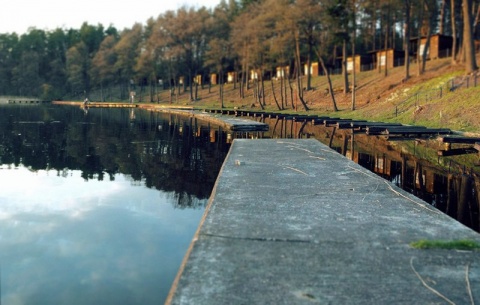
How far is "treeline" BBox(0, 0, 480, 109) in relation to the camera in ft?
182

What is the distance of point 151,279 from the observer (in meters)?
7.72

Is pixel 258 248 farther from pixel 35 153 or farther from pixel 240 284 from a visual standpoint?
pixel 35 153

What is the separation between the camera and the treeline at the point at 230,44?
182ft

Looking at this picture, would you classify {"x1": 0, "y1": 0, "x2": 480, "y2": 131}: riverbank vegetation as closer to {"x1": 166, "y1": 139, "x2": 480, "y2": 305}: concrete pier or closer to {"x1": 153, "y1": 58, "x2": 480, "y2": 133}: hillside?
{"x1": 153, "y1": 58, "x2": 480, "y2": 133}: hillside

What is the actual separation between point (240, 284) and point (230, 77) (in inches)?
4289

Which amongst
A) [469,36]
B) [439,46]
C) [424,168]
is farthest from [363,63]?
[424,168]

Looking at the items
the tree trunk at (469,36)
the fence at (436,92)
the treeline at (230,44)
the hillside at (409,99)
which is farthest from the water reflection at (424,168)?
the treeline at (230,44)

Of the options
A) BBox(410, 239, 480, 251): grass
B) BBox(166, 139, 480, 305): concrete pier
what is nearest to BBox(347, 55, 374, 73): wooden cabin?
BBox(166, 139, 480, 305): concrete pier

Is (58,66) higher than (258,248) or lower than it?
higher

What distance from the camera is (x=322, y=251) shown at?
6723 millimetres

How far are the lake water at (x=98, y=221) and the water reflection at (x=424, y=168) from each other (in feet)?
21.1

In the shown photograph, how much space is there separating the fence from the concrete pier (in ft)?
97.1

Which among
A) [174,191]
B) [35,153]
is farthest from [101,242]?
[35,153]

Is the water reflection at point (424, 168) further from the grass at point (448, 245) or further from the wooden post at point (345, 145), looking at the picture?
the grass at point (448, 245)
